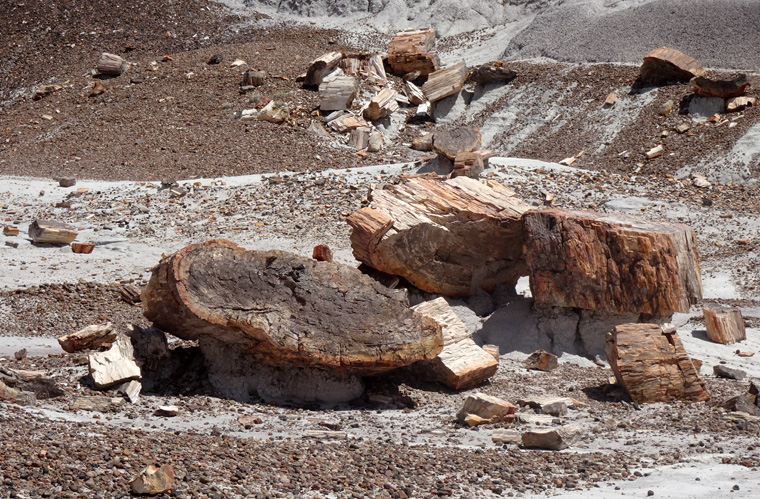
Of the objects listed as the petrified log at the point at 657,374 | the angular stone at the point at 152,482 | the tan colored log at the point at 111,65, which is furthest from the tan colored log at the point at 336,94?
the angular stone at the point at 152,482

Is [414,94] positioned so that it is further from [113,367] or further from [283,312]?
[113,367]

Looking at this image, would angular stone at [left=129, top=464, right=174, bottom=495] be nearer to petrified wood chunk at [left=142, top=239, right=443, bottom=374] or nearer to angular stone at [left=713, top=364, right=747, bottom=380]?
petrified wood chunk at [left=142, top=239, right=443, bottom=374]

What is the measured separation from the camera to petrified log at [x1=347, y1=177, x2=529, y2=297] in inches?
330

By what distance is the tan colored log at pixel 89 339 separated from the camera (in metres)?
7.22

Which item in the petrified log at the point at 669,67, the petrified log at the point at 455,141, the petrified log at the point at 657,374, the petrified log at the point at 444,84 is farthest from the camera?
the petrified log at the point at 444,84

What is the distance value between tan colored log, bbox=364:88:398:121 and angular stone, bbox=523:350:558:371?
10.2 metres

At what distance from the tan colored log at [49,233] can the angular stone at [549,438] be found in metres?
7.37

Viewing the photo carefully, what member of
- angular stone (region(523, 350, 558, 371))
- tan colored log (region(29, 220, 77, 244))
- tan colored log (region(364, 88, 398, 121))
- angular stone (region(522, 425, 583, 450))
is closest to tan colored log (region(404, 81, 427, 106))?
tan colored log (region(364, 88, 398, 121))

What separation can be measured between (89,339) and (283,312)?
1.84 m

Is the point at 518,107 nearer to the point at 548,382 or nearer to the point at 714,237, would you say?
the point at 714,237

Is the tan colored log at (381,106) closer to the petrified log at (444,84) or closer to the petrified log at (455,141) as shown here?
the petrified log at (444,84)

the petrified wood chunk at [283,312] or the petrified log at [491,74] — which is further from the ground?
the petrified wood chunk at [283,312]

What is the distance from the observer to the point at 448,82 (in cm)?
1872

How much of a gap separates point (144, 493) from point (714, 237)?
1009 centimetres
